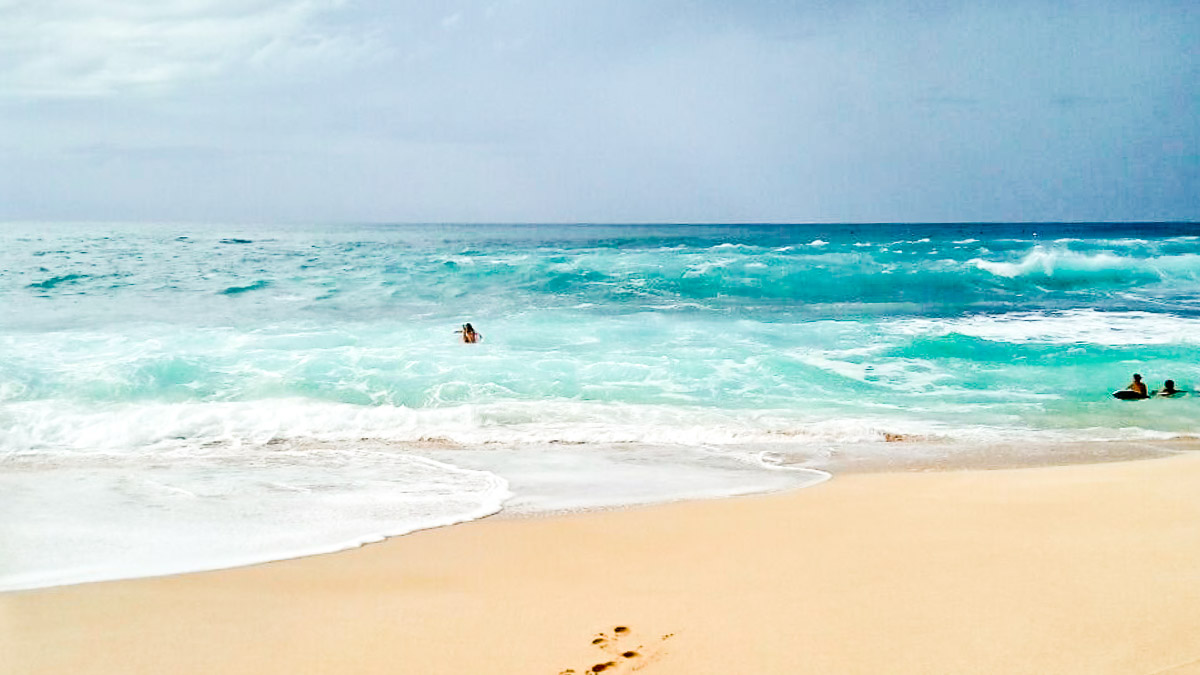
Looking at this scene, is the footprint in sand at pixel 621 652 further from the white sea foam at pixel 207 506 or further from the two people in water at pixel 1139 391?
the two people in water at pixel 1139 391

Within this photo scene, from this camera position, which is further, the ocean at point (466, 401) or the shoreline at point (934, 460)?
the ocean at point (466, 401)

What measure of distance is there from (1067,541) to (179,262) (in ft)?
100

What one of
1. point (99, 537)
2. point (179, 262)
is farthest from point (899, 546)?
point (179, 262)

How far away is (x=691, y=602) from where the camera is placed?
3439 mm

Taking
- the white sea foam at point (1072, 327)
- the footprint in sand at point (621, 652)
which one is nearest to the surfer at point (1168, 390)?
the white sea foam at point (1072, 327)

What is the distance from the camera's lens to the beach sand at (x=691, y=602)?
2.92 m

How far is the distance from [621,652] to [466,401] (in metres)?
7.35

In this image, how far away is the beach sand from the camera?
2.92m

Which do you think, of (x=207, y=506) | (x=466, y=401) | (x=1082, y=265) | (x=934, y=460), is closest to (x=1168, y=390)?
(x=934, y=460)

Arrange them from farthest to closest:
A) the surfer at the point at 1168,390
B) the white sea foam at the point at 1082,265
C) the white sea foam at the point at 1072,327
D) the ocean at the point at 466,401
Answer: the white sea foam at the point at 1082,265, the white sea foam at the point at 1072,327, the surfer at the point at 1168,390, the ocean at the point at 466,401

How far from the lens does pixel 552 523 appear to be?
5035mm

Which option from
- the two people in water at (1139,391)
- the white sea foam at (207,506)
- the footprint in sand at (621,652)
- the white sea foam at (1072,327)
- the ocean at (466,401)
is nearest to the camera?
the footprint in sand at (621,652)

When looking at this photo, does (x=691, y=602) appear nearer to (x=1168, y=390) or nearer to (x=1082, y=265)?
(x=1168, y=390)

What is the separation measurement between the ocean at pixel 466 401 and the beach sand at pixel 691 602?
660mm
